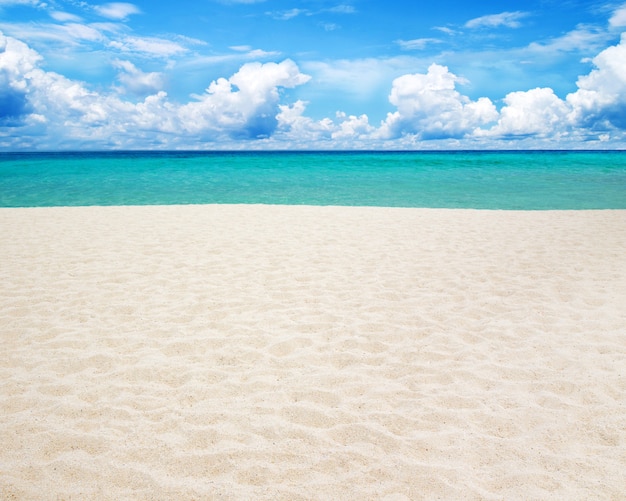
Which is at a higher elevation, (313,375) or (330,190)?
(330,190)

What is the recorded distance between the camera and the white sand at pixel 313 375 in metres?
2.74

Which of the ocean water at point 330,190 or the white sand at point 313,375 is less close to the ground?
the ocean water at point 330,190

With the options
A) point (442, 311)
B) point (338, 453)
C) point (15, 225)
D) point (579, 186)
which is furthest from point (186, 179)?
point (338, 453)

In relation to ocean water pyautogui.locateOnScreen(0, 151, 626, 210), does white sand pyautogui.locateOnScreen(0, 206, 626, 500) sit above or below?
below

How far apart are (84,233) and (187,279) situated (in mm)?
4804

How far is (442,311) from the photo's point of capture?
17.0ft

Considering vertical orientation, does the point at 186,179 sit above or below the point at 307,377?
above

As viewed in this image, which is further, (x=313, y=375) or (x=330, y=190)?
(x=330, y=190)

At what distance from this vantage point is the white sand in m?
2.74

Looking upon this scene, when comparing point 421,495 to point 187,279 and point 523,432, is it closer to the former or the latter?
point 523,432

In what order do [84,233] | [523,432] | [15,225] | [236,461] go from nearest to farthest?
[236,461] → [523,432] → [84,233] → [15,225]

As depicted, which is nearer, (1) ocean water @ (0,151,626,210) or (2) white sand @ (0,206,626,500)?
(2) white sand @ (0,206,626,500)

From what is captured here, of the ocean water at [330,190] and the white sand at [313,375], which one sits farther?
the ocean water at [330,190]

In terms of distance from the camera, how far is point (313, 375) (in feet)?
12.6
